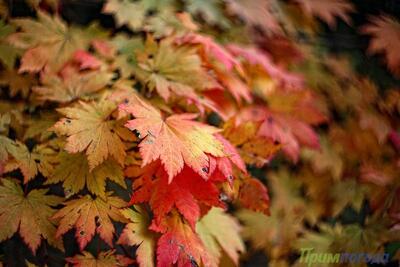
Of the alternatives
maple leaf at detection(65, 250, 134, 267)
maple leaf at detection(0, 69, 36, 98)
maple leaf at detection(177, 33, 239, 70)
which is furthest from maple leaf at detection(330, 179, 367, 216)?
maple leaf at detection(0, 69, 36, 98)

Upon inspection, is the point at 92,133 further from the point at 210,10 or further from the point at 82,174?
the point at 210,10

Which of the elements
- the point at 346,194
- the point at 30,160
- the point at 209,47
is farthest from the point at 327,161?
the point at 30,160

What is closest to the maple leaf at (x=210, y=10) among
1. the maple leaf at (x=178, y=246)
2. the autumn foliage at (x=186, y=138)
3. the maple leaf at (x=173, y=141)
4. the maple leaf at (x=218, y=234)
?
the autumn foliage at (x=186, y=138)

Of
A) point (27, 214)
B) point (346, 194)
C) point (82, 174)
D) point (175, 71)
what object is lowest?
point (346, 194)

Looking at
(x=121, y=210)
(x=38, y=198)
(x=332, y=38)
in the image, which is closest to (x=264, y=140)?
(x=121, y=210)

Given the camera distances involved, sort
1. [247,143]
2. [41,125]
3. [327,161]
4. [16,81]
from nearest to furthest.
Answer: [41,125] < [247,143] < [16,81] < [327,161]

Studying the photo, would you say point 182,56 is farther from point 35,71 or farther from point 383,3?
Answer: point 383,3
